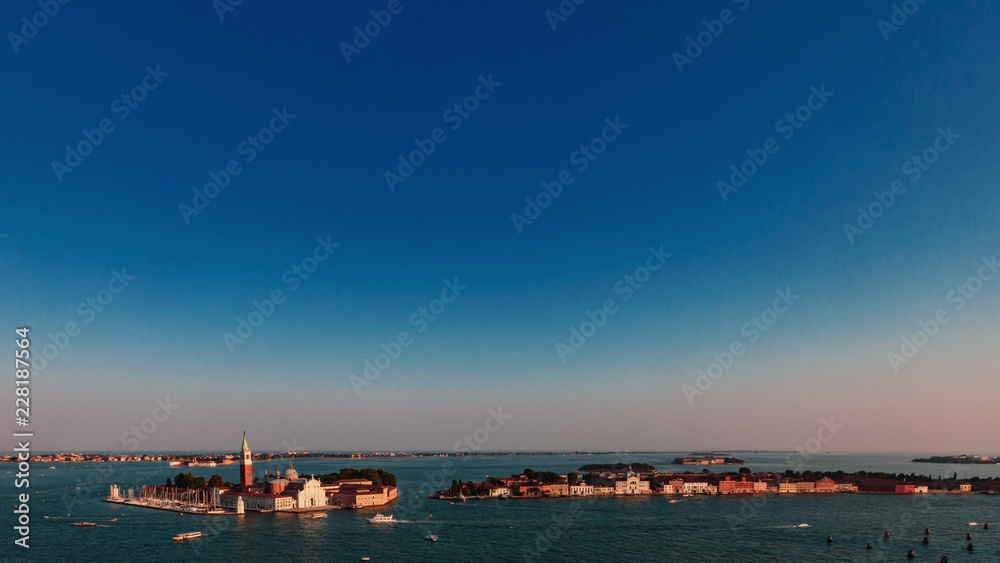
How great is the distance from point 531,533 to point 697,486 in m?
39.4

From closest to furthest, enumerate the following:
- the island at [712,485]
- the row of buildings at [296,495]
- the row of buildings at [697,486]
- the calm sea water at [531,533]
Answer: the calm sea water at [531,533] < the row of buildings at [296,495] < the island at [712,485] < the row of buildings at [697,486]

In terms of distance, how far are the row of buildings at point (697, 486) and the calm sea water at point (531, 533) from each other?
35.9ft

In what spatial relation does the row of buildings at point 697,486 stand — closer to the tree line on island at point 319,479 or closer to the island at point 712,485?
the island at point 712,485

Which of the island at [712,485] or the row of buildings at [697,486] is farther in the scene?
the row of buildings at [697,486]

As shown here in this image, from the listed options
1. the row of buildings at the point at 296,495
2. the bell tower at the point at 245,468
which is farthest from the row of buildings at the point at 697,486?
the bell tower at the point at 245,468

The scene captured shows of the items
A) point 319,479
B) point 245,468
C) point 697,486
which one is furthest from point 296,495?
point 697,486

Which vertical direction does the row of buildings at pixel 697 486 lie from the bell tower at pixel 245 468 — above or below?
below

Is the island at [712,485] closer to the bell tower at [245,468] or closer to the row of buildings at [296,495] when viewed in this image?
the row of buildings at [296,495]

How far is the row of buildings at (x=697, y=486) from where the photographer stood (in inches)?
2687

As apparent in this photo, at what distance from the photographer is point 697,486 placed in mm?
71000

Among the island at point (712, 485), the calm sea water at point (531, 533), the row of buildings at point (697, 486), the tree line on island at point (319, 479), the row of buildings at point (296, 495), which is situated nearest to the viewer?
the calm sea water at point (531, 533)

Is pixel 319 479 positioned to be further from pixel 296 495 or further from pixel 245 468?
pixel 296 495

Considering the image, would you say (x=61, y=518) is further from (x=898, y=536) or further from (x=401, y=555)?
(x=898, y=536)

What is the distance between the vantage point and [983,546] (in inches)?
1399
